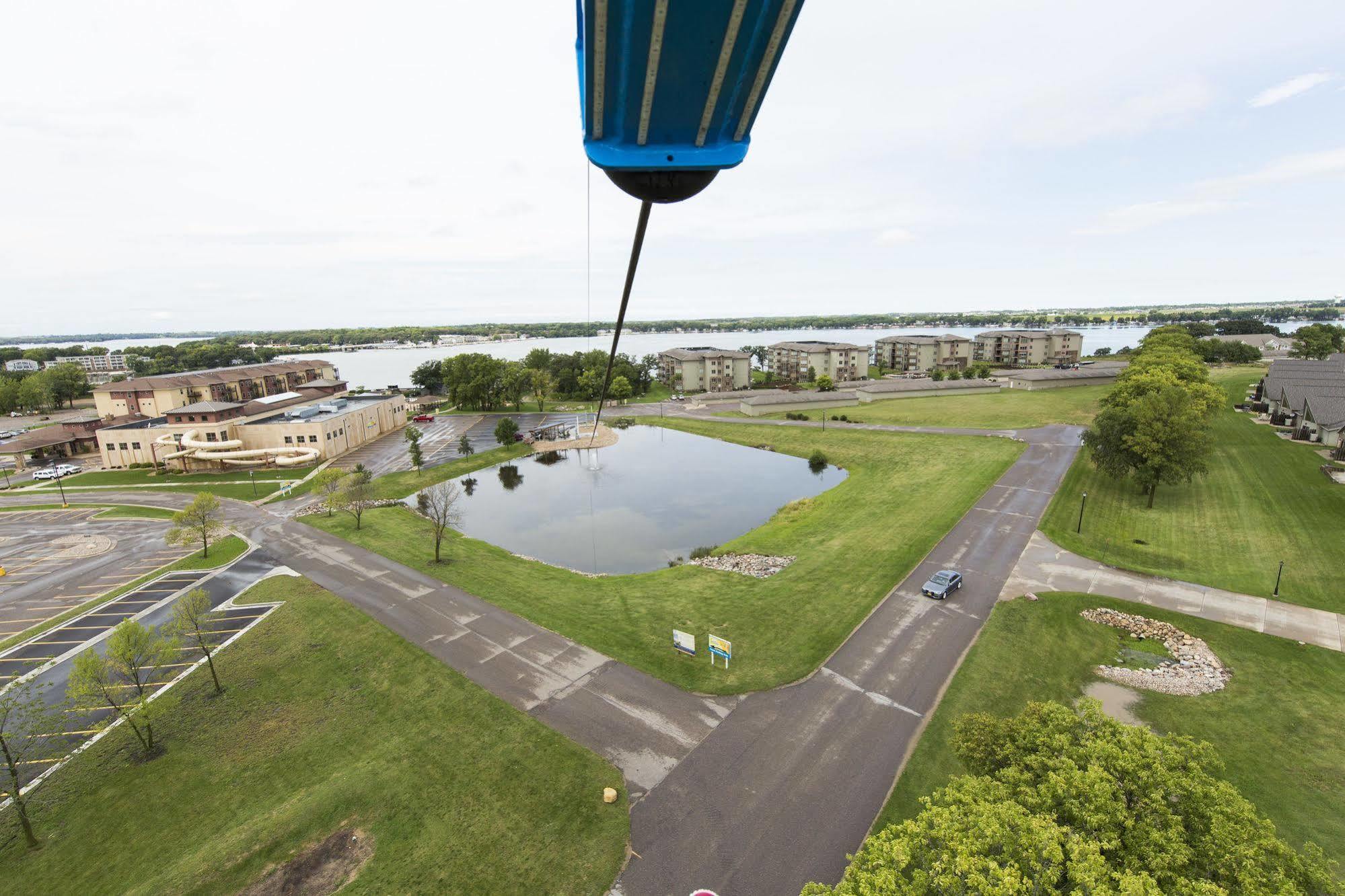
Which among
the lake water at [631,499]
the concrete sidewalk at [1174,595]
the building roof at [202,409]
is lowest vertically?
the lake water at [631,499]

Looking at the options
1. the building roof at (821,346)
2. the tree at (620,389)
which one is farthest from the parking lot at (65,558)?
the building roof at (821,346)

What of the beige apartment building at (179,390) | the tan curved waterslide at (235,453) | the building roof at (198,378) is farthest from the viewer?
the building roof at (198,378)

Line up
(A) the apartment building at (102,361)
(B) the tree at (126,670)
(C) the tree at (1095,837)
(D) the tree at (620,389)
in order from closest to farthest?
1. (C) the tree at (1095,837)
2. (B) the tree at (126,670)
3. (D) the tree at (620,389)
4. (A) the apartment building at (102,361)

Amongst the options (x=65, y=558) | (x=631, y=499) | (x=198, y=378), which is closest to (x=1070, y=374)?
(x=631, y=499)

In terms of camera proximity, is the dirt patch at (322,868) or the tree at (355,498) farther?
the tree at (355,498)

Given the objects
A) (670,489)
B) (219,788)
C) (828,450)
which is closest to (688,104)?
Answer: (219,788)

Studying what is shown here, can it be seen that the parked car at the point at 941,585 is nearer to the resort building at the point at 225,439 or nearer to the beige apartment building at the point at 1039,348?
the resort building at the point at 225,439

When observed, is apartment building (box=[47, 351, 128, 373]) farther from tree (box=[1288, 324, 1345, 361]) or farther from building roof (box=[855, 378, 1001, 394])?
tree (box=[1288, 324, 1345, 361])

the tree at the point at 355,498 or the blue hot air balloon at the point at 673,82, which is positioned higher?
the blue hot air balloon at the point at 673,82
